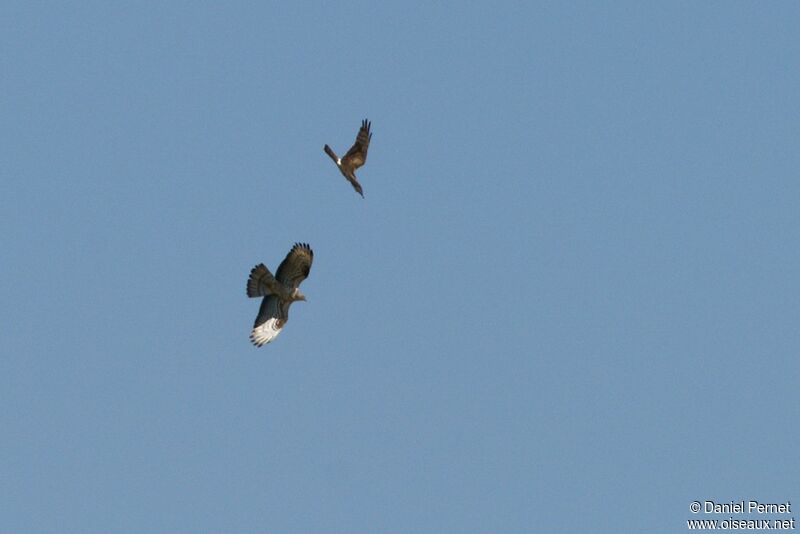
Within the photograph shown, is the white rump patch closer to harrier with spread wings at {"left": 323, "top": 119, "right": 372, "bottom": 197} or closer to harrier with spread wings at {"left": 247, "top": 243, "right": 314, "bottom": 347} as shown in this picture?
→ harrier with spread wings at {"left": 247, "top": 243, "right": 314, "bottom": 347}

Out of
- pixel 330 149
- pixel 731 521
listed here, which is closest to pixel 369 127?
pixel 330 149

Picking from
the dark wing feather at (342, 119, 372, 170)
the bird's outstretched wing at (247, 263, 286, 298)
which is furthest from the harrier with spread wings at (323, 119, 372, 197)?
the bird's outstretched wing at (247, 263, 286, 298)

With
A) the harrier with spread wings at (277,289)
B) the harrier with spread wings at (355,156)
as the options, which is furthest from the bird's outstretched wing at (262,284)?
the harrier with spread wings at (355,156)

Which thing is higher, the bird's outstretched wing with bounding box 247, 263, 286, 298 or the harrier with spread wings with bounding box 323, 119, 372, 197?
the harrier with spread wings with bounding box 323, 119, 372, 197

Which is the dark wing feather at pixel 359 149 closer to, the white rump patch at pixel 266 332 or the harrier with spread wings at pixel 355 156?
the harrier with spread wings at pixel 355 156

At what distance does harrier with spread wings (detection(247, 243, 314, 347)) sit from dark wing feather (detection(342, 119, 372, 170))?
4332mm

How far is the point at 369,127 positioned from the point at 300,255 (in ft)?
19.9

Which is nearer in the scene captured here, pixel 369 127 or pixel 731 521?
pixel 731 521

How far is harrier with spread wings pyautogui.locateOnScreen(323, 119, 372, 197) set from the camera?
205ft

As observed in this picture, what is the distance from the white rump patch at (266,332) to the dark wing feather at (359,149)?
21.5ft

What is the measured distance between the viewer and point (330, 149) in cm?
6259

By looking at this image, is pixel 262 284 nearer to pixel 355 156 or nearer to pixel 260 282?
pixel 260 282

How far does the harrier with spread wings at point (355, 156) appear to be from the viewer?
62.6m

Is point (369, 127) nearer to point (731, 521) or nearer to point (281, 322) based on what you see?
point (281, 322)
